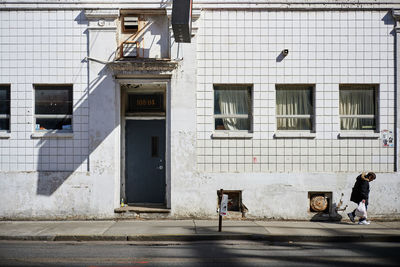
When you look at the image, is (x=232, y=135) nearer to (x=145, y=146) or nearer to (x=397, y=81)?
(x=145, y=146)

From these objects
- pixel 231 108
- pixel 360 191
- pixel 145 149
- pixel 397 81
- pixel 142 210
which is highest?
pixel 397 81

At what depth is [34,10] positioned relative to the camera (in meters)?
12.2

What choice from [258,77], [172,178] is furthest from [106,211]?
[258,77]

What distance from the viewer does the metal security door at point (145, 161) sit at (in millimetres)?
12984

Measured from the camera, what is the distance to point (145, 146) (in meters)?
13.1

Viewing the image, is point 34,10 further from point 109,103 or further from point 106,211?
point 106,211

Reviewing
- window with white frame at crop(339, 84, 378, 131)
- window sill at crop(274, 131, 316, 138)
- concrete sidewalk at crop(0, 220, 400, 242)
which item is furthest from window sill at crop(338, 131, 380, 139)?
concrete sidewalk at crop(0, 220, 400, 242)

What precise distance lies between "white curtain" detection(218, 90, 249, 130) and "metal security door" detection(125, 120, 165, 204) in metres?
2.04

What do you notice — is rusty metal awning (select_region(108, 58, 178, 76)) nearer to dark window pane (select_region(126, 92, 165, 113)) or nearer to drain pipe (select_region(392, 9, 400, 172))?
dark window pane (select_region(126, 92, 165, 113))

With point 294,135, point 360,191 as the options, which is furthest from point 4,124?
point 360,191

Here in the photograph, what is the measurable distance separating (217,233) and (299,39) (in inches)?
247

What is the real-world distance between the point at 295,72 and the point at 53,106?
24.1 feet

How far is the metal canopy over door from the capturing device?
12992 millimetres

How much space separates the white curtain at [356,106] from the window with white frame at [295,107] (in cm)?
97
